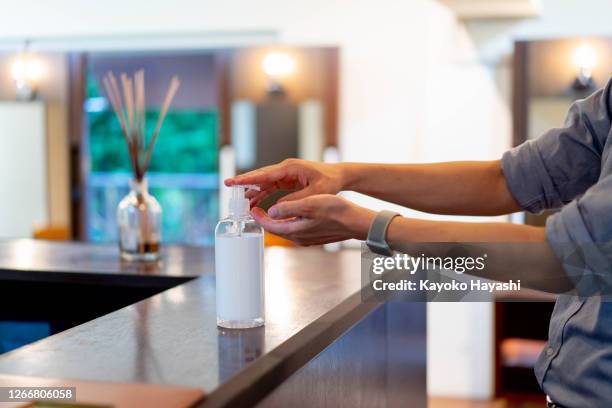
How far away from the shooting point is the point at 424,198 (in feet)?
5.73

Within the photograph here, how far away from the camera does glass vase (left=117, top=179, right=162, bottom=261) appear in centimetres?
215

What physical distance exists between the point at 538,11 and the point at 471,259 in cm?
369

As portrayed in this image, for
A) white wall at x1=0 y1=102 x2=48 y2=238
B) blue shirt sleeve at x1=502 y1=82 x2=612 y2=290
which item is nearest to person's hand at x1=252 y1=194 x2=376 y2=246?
blue shirt sleeve at x1=502 y1=82 x2=612 y2=290

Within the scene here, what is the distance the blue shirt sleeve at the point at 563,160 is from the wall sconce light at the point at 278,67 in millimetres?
3419

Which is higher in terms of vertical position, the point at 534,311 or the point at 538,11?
the point at 538,11

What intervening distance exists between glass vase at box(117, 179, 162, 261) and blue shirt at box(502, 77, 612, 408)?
97cm

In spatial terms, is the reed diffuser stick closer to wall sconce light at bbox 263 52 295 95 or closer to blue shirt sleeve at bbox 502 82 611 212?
blue shirt sleeve at bbox 502 82 611 212

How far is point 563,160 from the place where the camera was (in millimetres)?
1559

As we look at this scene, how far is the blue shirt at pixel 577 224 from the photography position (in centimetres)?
117

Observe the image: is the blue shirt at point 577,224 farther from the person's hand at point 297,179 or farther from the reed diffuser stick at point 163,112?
the reed diffuser stick at point 163,112

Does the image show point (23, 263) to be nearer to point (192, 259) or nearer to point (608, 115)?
point (192, 259)

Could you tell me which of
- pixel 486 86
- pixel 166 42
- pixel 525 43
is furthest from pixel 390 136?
pixel 166 42

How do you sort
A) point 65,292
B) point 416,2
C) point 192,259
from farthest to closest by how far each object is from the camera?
point 416,2 < point 192,259 < point 65,292

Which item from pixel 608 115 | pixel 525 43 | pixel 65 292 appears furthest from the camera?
pixel 525 43
